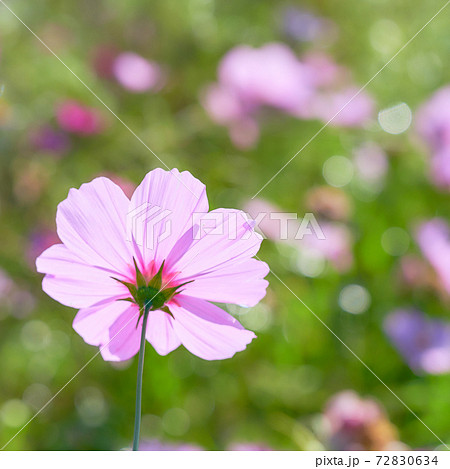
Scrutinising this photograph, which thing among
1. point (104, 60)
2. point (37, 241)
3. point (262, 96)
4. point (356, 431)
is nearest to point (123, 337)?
point (356, 431)

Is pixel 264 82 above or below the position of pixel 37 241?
above

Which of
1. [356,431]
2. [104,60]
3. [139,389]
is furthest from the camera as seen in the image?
[104,60]

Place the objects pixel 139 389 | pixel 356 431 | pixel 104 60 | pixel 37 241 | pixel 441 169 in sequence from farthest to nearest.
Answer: pixel 104 60 → pixel 441 169 → pixel 37 241 → pixel 356 431 → pixel 139 389

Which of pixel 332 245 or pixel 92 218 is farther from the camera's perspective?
pixel 332 245

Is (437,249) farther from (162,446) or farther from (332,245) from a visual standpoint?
(162,446)

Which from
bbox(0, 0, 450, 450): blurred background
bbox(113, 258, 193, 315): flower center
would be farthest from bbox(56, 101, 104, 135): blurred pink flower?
bbox(113, 258, 193, 315): flower center
